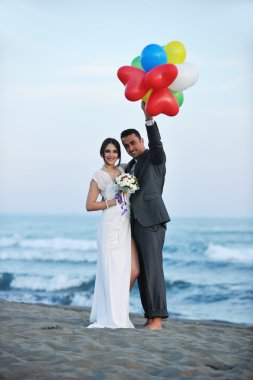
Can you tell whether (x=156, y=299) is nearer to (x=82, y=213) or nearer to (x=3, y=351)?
(x=3, y=351)

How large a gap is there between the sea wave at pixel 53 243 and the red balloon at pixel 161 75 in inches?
791

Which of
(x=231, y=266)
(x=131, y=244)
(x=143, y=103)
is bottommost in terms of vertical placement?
(x=231, y=266)

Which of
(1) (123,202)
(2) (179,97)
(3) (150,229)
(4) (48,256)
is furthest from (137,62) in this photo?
(4) (48,256)

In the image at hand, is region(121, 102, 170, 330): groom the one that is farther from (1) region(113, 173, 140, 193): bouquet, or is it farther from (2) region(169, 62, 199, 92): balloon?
(2) region(169, 62, 199, 92): balloon

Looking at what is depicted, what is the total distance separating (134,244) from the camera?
593cm

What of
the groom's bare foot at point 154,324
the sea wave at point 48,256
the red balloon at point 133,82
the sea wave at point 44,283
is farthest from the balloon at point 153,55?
the sea wave at point 48,256

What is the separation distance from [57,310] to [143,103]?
9.89 feet

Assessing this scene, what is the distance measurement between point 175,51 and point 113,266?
6.84ft

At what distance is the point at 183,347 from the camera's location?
480cm

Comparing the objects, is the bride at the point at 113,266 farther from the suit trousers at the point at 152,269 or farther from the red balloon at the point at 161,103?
the red balloon at the point at 161,103

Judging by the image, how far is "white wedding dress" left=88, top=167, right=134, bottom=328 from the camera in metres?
5.77

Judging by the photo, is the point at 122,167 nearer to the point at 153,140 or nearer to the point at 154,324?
the point at 153,140

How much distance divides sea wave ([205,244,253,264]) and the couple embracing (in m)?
14.7

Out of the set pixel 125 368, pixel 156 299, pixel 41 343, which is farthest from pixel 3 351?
pixel 156 299
